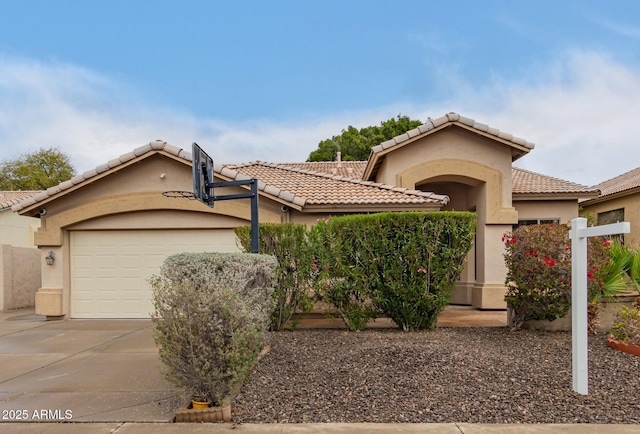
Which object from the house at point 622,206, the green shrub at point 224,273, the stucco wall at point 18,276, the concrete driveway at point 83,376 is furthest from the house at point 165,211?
the house at point 622,206

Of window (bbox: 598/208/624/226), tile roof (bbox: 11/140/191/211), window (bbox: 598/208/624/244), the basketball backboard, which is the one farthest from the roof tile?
tile roof (bbox: 11/140/191/211)

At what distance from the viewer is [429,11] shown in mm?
11461

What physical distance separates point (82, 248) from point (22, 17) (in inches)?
241

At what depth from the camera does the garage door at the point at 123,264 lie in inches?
470

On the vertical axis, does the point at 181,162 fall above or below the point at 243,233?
above

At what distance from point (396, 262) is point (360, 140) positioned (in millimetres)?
33819

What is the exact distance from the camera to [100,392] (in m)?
5.67

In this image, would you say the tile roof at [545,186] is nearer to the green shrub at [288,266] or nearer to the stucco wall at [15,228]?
the green shrub at [288,266]

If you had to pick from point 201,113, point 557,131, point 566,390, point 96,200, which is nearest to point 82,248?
point 96,200

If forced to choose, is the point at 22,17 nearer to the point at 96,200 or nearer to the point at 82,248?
the point at 96,200

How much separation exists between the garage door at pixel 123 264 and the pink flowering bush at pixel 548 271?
7229 mm

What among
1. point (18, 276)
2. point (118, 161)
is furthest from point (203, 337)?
point (18, 276)

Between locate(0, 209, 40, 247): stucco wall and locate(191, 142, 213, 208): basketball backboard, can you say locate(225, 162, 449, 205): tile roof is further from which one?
locate(0, 209, 40, 247): stucco wall

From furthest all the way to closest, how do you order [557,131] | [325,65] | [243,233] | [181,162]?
[557,131] → [325,65] → [181,162] → [243,233]
